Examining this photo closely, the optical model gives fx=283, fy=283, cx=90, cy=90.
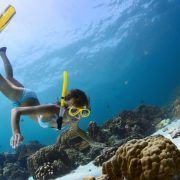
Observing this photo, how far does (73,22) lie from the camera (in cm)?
4541

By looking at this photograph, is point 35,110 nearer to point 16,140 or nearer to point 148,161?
point 16,140

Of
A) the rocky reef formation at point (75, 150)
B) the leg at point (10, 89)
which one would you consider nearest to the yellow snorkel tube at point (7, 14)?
the leg at point (10, 89)

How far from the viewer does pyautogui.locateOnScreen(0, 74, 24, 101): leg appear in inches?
325

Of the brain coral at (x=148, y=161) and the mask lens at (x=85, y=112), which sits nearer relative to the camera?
the brain coral at (x=148, y=161)

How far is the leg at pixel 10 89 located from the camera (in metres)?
8.25

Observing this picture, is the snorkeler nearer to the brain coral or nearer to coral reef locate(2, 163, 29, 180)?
the brain coral

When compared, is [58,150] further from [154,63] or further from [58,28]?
[154,63]

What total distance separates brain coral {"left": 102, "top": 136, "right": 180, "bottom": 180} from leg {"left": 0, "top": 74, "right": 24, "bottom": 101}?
13.7 feet

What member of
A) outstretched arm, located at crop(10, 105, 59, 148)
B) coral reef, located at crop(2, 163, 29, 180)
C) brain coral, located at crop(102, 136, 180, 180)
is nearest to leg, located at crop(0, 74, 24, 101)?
outstretched arm, located at crop(10, 105, 59, 148)

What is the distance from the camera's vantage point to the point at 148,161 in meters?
4.47

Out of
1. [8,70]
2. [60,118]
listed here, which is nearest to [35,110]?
[60,118]

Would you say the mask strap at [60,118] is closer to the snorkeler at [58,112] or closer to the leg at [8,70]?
the snorkeler at [58,112]

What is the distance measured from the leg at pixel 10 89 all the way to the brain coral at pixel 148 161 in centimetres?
417

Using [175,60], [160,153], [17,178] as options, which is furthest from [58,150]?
[175,60]
